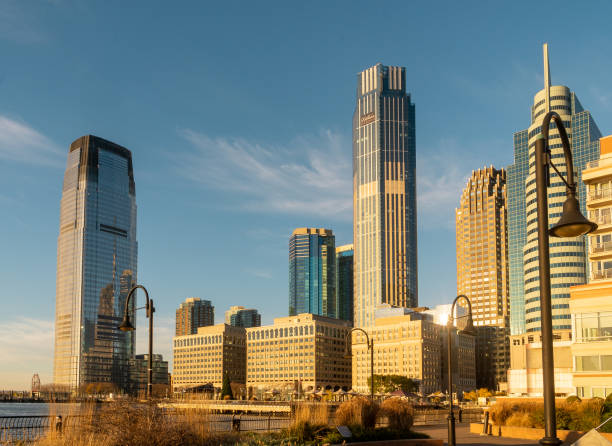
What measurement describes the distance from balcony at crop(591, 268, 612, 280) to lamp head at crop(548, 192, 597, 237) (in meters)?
42.4

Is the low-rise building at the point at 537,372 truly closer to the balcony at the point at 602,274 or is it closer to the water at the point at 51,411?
the balcony at the point at 602,274

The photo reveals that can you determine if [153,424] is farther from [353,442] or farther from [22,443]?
[353,442]

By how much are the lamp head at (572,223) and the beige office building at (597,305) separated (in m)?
38.5

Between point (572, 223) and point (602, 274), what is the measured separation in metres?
43.1

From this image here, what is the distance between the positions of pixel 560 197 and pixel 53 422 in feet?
489

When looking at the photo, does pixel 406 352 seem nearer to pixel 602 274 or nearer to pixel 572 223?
pixel 602 274

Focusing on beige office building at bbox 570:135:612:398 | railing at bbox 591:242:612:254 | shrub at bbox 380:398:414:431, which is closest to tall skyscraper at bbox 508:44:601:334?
beige office building at bbox 570:135:612:398

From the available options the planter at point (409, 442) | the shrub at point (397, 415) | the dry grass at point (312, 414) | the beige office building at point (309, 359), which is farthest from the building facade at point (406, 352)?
the dry grass at point (312, 414)

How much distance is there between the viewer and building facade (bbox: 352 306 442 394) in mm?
184000

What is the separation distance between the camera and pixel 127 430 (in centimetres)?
1819

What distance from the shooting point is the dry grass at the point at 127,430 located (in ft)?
59.0

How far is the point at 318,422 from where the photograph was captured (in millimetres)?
24688

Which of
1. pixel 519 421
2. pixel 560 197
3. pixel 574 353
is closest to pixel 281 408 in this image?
pixel 574 353

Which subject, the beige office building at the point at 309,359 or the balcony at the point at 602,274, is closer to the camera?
the balcony at the point at 602,274
